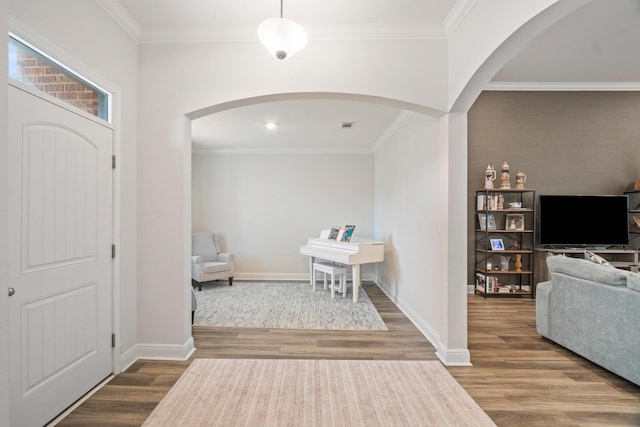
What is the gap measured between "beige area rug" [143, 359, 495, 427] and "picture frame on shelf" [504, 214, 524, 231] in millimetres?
2904


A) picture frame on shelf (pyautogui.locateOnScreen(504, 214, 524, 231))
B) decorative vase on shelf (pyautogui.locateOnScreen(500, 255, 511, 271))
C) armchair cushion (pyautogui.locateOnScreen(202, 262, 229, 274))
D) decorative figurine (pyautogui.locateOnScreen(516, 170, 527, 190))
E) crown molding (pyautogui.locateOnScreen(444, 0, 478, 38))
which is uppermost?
crown molding (pyautogui.locateOnScreen(444, 0, 478, 38))

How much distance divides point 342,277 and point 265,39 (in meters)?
3.65

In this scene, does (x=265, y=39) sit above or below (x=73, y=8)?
below

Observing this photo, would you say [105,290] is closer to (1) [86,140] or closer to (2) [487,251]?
(1) [86,140]

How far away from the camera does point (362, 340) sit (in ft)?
10.2

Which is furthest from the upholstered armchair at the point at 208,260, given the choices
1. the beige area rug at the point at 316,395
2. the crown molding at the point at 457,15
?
the crown molding at the point at 457,15

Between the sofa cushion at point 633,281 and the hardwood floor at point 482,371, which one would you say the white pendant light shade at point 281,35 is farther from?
the sofa cushion at point 633,281

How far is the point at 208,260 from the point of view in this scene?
5.70 meters

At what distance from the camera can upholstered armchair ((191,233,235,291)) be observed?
5.17 meters

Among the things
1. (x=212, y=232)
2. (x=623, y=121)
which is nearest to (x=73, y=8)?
(x=212, y=232)

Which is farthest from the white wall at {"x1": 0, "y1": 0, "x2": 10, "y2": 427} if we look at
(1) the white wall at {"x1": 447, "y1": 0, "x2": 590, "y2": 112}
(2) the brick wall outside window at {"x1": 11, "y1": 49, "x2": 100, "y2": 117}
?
(1) the white wall at {"x1": 447, "y1": 0, "x2": 590, "y2": 112}

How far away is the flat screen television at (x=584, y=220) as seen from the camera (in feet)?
14.5

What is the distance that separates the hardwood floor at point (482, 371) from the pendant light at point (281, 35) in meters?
2.46

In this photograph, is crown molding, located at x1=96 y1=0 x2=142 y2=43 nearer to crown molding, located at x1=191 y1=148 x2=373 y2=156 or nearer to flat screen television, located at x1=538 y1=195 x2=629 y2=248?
crown molding, located at x1=191 y1=148 x2=373 y2=156
